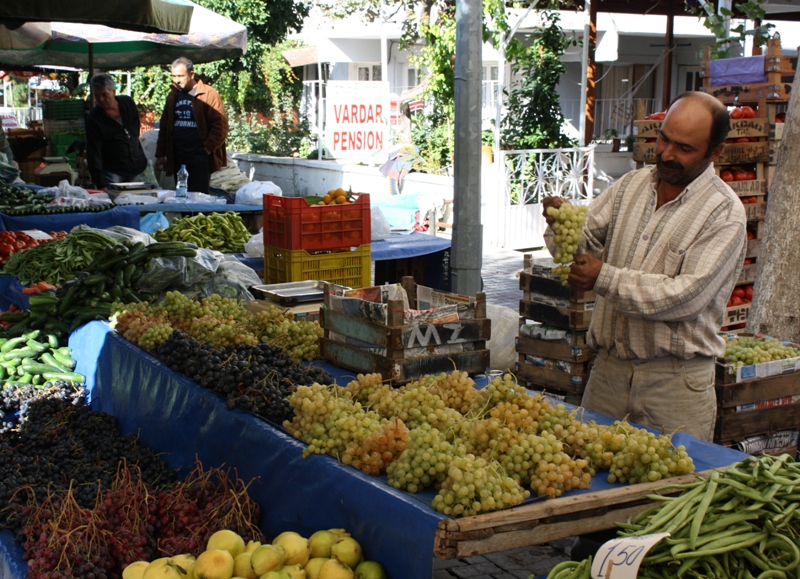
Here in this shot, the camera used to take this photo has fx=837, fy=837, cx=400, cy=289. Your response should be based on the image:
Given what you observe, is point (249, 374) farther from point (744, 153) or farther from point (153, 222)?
point (153, 222)

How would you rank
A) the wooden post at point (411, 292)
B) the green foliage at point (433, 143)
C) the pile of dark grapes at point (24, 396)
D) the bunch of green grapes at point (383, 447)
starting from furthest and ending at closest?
the green foliage at point (433, 143) < the pile of dark grapes at point (24, 396) < the wooden post at point (411, 292) < the bunch of green grapes at point (383, 447)

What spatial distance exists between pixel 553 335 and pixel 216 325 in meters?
2.12

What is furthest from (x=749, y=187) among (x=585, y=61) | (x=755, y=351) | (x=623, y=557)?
(x=585, y=61)

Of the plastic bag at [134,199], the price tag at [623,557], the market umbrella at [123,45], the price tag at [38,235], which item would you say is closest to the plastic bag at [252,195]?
the plastic bag at [134,199]

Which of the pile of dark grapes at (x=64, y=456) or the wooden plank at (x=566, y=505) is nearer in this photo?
the wooden plank at (x=566, y=505)

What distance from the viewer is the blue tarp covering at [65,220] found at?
26.7 ft

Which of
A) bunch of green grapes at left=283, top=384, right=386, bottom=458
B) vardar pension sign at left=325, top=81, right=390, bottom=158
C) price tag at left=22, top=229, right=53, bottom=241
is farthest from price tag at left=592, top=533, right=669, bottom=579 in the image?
vardar pension sign at left=325, top=81, right=390, bottom=158

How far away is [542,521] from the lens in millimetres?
2477

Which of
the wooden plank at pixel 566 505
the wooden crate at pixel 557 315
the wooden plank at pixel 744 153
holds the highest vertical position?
the wooden plank at pixel 744 153

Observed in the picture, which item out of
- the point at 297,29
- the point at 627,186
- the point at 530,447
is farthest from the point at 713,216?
the point at 297,29

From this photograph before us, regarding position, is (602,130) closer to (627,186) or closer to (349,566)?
(627,186)

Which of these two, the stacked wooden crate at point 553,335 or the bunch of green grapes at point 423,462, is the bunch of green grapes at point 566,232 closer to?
the bunch of green grapes at point 423,462

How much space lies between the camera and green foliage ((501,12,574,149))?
13555 millimetres

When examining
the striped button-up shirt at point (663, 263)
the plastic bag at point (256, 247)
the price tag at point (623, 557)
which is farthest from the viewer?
the plastic bag at point (256, 247)
